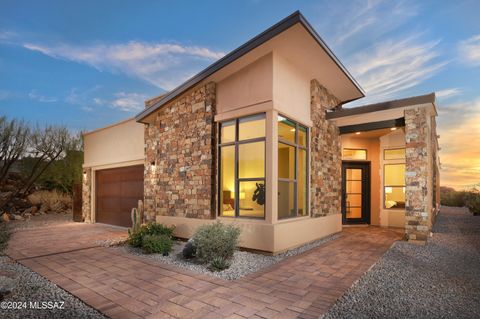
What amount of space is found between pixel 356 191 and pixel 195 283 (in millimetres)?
7573

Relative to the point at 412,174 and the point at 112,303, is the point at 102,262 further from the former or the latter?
the point at 412,174

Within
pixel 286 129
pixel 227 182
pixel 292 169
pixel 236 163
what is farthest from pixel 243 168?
pixel 286 129

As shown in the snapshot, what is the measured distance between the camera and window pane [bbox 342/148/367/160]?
9609 millimetres

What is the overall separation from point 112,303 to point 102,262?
2175 millimetres

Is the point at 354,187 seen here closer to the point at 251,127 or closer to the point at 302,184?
the point at 302,184

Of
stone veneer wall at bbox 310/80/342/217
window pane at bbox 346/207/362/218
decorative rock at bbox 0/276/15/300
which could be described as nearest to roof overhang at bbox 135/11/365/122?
stone veneer wall at bbox 310/80/342/217

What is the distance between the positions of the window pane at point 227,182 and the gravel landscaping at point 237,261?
3.85ft

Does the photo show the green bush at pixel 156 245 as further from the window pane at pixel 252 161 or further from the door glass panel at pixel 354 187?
the door glass panel at pixel 354 187

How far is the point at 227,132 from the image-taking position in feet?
21.7

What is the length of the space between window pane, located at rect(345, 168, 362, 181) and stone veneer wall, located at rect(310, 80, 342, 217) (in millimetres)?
1122

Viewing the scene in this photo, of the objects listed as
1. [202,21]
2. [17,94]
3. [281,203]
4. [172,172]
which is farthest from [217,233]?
[17,94]

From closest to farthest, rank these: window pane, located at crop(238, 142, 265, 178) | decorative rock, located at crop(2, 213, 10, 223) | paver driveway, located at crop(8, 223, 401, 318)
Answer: paver driveway, located at crop(8, 223, 401, 318)
window pane, located at crop(238, 142, 265, 178)
decorative rock, located at crop(2, 213, 10, 223)

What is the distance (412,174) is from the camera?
6582mm

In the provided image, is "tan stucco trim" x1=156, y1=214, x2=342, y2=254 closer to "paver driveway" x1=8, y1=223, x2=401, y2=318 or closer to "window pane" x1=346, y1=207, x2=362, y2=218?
"paver driveway" x1=8, y1=223, x2=401, y2=318
